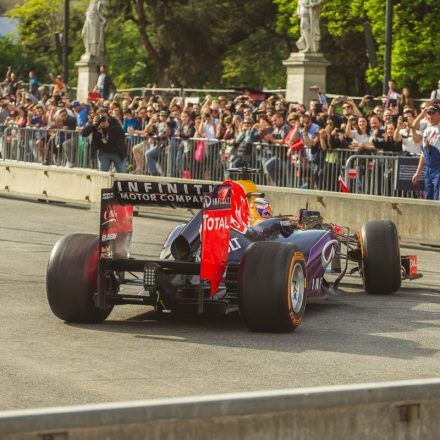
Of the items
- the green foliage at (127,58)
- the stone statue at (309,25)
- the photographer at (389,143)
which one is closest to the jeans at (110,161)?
the photographer at (389,143)

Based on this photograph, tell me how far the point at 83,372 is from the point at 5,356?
838 mm

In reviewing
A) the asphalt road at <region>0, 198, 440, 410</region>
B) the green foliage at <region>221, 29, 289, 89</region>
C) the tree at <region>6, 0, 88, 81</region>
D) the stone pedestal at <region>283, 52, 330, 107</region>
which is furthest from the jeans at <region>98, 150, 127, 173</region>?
the tree at <region>6, 0, 88, 81</region>

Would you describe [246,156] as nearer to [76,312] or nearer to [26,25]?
[76,312]

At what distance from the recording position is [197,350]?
31.8 ft

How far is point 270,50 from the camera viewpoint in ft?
223

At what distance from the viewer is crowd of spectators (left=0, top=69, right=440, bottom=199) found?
21.3m

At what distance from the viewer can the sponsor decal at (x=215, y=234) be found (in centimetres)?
1030

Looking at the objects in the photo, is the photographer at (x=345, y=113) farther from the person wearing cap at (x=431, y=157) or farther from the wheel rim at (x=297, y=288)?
the wheel rim at (x=297, y=288)

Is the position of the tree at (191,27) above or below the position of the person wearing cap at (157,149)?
above

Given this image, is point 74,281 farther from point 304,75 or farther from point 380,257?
point 304,75

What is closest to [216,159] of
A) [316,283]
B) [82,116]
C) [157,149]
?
[157,149]

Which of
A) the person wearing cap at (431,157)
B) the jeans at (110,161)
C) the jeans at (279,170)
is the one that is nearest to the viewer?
the person wearing cap at (431,157)

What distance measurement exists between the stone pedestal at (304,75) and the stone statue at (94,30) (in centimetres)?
1251

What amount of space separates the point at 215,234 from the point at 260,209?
6.54 feet
